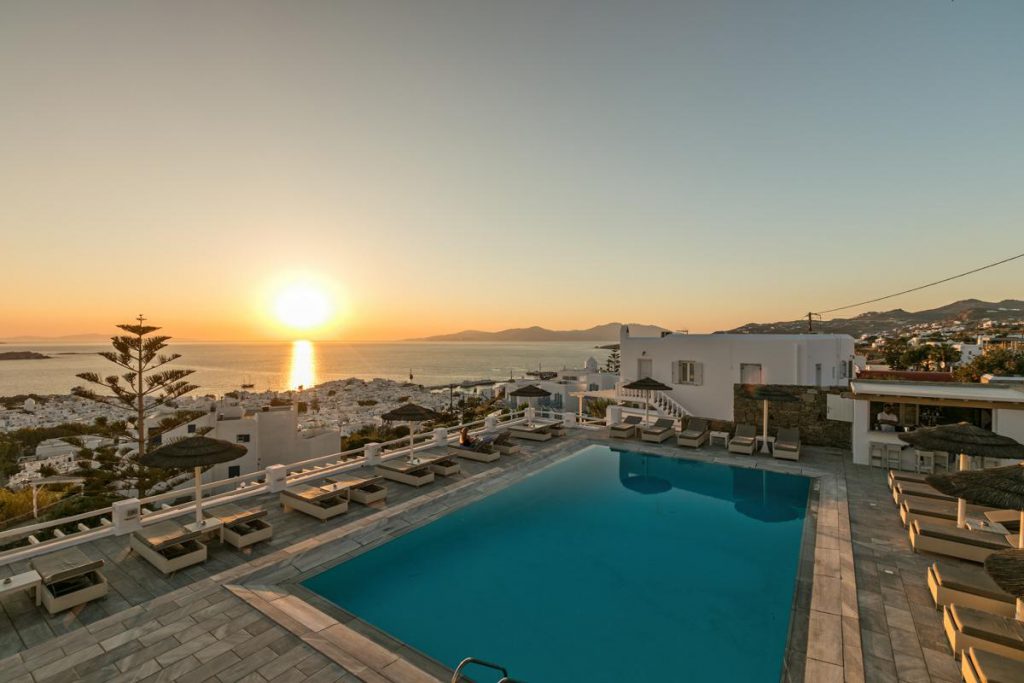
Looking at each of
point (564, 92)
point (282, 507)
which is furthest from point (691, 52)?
point (282, 507)

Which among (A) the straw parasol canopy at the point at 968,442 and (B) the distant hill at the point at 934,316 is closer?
(A) the straw parasol canopy at the point at 968,442

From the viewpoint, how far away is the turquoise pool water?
5.73 m

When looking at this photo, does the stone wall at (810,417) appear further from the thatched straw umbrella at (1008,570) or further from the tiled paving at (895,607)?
the thatched straw umbrella at (1008,570)

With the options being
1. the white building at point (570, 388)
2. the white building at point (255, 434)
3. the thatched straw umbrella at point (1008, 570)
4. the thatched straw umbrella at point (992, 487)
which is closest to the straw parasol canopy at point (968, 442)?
the thatched straw umbrella at point (992, 487)

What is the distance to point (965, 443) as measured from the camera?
8156mm

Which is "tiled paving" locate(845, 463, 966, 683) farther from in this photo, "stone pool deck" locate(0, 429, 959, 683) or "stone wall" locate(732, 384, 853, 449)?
"stone wall" locate(732, 384, 853, 449)

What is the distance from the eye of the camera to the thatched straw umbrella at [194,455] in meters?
7.07

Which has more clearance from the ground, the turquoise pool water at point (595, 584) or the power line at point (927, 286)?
the power line at point (927, 286)

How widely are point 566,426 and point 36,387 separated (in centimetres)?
13975

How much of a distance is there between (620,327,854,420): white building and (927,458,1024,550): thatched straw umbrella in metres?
15.1

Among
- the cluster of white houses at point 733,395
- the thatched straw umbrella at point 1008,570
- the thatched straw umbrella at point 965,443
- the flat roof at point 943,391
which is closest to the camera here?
the thatched straw umbrella at point 1008,570

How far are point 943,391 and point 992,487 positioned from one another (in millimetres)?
8509

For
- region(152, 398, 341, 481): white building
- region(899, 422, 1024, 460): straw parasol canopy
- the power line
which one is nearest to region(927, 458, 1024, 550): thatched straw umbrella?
region(899, 422, 1024, 460): straw parasol canopy

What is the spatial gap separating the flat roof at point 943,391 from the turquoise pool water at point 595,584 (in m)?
3.99
